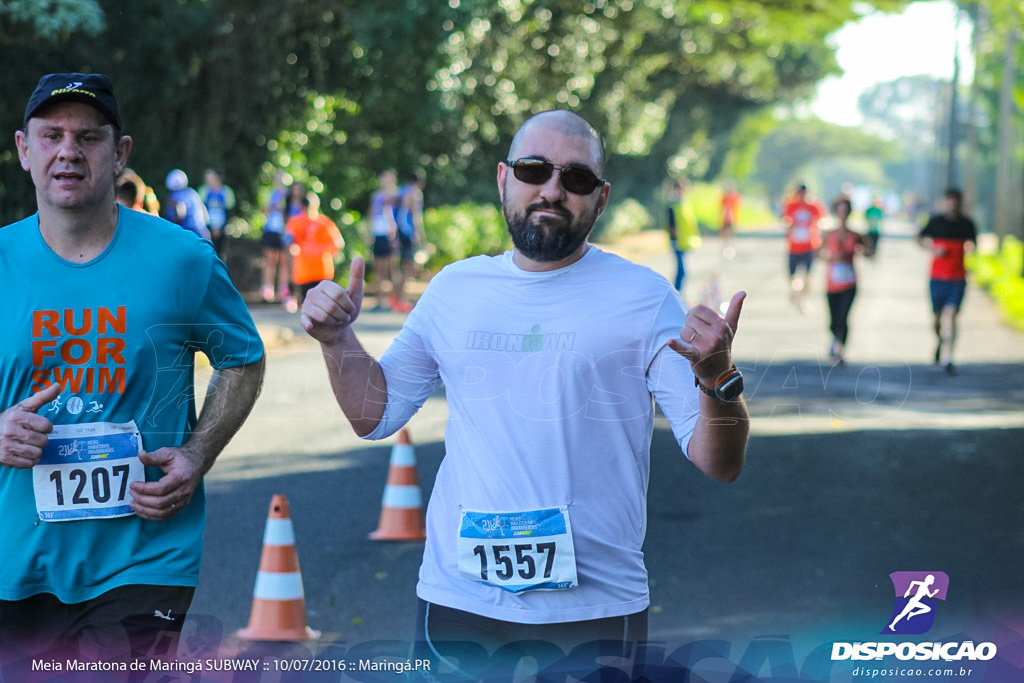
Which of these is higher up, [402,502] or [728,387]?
[728,387]

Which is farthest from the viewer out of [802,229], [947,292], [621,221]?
[621,221]

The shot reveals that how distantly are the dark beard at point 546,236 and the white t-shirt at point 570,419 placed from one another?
2.0 inches

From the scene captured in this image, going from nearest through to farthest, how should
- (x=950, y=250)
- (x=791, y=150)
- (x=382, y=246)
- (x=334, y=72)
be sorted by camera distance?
(x=950, y=250)
(x=382, y=246)
(x=334, y=72)
(x=791, y=150)

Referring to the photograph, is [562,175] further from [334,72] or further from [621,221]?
[621,221]

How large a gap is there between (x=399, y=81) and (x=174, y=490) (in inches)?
779

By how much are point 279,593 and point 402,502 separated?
186 cm

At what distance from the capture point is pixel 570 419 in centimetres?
310

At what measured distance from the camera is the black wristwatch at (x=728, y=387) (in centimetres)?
283

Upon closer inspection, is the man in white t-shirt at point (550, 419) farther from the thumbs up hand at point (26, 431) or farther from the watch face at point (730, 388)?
the thumbs up hand at point (26, 431)

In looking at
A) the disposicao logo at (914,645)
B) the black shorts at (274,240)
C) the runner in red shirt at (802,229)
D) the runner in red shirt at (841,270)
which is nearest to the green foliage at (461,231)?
the black shorts at (274,240)

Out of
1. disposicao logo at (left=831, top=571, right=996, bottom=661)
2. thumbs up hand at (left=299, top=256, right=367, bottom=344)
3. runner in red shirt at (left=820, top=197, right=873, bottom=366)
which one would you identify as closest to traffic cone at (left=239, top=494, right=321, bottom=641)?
disposicao logo at (left=831, top=571, right=996, bottom=661)

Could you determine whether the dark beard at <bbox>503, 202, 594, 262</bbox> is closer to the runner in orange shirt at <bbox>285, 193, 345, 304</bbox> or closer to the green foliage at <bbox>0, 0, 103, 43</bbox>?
the runner in orange shirt at <bbox>285, 193, 345, 304</bbox>

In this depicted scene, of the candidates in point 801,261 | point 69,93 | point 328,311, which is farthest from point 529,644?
point 801,261

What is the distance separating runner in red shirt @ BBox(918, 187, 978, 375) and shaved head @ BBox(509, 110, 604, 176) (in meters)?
12.5
